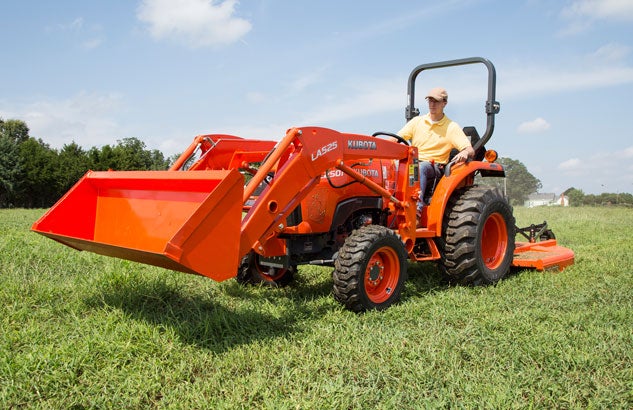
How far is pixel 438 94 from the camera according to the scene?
236 inches

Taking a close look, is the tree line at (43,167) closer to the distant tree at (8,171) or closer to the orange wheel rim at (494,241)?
the distant tree at (8,171)

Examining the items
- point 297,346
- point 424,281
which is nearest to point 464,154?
point 424,281

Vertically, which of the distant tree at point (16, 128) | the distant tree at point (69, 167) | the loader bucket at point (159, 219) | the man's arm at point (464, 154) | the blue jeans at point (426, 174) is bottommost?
the loader bucket at point (159, 219)

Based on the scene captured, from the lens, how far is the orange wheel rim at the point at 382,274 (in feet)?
15.6

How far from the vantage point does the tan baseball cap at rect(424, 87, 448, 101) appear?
236 inches

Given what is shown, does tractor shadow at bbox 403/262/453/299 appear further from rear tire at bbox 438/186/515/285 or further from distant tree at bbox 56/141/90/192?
distant tree at bbox 56/141/90/192

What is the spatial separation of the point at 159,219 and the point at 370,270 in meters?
1.89

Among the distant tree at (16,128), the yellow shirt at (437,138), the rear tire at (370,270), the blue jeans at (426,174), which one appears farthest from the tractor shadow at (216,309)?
the distant tree at (16,128)

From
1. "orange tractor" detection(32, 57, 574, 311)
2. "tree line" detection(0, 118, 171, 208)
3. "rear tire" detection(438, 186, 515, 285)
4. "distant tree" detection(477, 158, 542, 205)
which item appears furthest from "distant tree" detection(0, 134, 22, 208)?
"distant tree" detection(477, 158, 542, 205)

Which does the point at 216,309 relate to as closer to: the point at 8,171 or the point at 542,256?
the point at 542,256

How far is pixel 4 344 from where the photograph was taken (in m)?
3.64

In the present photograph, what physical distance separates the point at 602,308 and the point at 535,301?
555mm

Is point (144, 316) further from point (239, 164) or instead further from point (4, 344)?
point (239, 164)

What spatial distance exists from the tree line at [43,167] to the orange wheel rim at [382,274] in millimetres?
42719
